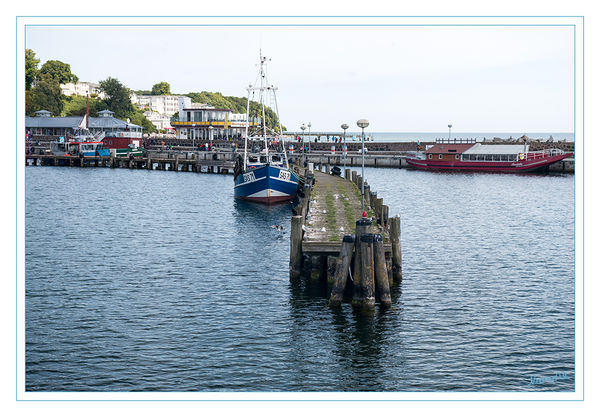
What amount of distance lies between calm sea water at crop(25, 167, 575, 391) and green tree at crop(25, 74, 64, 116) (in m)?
132

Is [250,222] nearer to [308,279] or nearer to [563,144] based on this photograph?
[308,279]

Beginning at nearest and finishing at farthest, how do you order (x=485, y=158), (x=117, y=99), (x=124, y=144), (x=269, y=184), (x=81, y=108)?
1. (x=269, y=184)
2. (x=485, y=158)
3. (x=124, y=144)
4. (x=117, y=99)
5. (x=81, y=108)

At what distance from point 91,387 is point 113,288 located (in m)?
10.1

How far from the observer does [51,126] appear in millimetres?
146250

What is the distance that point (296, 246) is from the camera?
2752cm

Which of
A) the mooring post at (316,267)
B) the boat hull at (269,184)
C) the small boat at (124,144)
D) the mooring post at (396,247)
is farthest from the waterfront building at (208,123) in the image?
the mooring post at (316,267)

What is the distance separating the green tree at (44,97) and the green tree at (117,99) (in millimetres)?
13247

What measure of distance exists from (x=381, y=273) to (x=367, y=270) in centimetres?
75

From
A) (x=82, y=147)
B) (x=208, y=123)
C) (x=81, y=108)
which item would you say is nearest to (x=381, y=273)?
(x=82, y=147)

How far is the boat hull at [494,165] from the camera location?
9275 cm

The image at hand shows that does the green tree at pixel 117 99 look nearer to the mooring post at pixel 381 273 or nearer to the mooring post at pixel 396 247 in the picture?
the mooring post at pixel 396 247

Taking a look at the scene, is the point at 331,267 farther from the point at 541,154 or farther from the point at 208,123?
the point at 208,123
